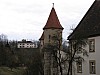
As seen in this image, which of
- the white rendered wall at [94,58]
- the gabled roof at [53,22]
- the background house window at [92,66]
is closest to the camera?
the white rendered wall at [94,58]

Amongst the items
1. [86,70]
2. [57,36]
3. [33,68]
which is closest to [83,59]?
[86,70]

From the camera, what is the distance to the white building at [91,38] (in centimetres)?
3869

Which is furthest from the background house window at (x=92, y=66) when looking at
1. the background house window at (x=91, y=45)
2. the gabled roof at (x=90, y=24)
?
the gabled roof at (x=90, y=24)

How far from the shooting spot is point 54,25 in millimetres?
61625

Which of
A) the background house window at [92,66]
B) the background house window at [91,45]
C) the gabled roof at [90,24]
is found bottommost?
the background house window at [92,66]

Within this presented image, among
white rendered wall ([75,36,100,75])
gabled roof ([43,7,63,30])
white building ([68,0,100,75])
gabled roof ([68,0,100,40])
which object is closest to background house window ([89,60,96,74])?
white building ([68,0,100,75])

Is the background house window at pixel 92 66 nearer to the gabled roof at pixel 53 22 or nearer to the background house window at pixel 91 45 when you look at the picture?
the background house window at pixel 91 45

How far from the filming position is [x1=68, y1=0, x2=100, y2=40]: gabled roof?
1555 inches

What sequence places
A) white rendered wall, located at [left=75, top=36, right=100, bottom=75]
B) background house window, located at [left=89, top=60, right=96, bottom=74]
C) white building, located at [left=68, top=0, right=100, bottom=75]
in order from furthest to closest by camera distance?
background house window, located at [left=89, top=60, right=96, bottom=74] → white building, located at [left=68, top=0, right=100, bottom=75] → white rendered wall, located at [left=75, top=36, right=100, bottom=75]

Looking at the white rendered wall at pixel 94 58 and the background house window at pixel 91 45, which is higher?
the background house window at pixel 91 45

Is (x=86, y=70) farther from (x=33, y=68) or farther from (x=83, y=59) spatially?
(x=33, y=68)

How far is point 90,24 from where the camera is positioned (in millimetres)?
41719

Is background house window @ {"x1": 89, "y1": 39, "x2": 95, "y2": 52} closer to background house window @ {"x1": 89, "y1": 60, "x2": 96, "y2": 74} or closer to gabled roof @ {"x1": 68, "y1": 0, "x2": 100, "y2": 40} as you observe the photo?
gabled roof @ {"x1": 68, "y1": 0, "x2": 100, "y2": 40}

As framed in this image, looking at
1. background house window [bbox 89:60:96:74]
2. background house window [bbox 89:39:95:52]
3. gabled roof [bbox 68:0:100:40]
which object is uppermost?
gabled roof [bbox 68:0:100:40]
